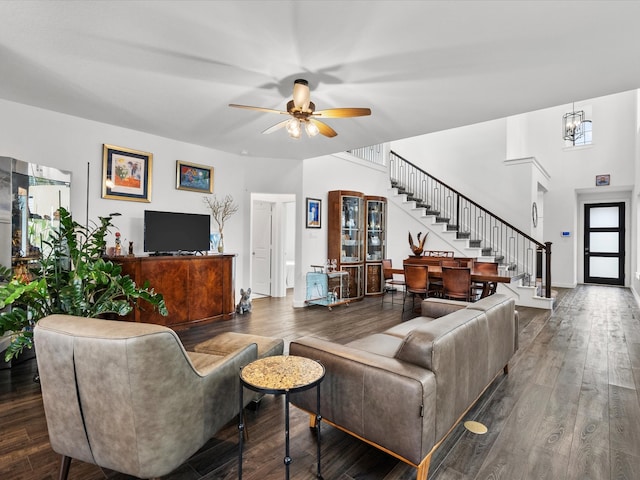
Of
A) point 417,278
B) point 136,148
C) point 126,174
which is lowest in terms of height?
point 417,278

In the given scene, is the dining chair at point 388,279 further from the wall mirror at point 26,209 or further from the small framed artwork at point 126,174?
the wall mirror at point 26,209

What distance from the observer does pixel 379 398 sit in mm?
1657

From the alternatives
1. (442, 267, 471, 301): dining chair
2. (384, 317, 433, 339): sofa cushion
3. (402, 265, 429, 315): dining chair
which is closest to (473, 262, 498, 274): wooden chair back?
(442, 267, 471, 301): dining chair

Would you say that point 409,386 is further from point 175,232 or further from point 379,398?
point 175,232

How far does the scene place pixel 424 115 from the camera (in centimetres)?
378

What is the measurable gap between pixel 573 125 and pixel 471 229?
3202 mm

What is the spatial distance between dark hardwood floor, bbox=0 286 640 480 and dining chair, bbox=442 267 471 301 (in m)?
1.16

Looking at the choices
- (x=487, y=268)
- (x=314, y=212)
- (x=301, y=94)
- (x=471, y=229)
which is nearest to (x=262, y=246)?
(x=314, y=212)

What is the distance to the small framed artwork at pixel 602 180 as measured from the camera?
27.0ft

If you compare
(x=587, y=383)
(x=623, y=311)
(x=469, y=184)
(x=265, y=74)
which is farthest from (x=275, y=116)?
(x=623, y=311)

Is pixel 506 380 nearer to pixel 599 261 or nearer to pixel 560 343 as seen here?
pixel 560 343

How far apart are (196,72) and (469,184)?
708 cm

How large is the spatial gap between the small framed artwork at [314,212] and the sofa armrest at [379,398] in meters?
4.38

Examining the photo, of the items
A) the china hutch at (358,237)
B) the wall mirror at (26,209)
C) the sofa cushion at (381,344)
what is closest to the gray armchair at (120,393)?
the sofa cushion at (381,344)
